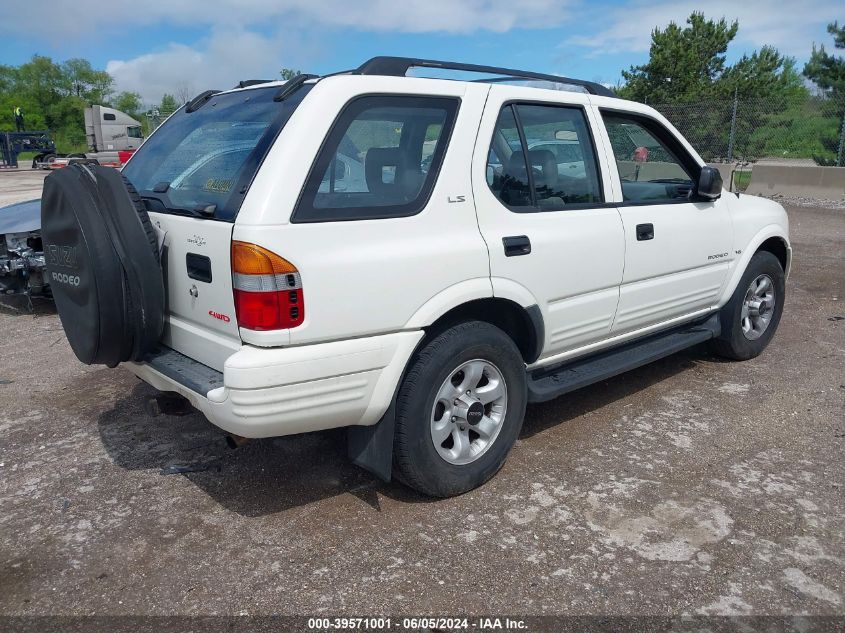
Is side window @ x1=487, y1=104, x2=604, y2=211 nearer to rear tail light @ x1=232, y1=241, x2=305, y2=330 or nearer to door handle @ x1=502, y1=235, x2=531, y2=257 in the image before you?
door handle @ x1=502, y1=235, x2=531, y2=257

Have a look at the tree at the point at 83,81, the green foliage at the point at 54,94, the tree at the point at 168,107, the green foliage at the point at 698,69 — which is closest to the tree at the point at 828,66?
the green foliage at the point at 698,69

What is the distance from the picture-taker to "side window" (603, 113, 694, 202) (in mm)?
4027

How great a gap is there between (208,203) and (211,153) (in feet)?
1.53

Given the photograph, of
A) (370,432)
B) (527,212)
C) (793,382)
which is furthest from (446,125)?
(793,382)

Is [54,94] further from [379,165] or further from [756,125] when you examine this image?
[379,165]

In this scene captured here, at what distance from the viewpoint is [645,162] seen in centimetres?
442

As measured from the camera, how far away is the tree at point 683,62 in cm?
3281

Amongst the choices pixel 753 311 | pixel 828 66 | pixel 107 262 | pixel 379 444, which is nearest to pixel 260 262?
pixel 107 262

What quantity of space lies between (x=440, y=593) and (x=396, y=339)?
1013mm

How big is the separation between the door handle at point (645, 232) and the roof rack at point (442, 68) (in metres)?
0.82

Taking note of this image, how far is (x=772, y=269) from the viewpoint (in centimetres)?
522

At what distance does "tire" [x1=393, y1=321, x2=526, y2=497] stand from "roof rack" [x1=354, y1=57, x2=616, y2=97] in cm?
119

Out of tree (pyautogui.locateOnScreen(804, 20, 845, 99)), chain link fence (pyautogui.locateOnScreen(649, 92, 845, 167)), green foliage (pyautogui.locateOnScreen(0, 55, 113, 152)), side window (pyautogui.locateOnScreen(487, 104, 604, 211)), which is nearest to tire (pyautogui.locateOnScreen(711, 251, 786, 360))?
side window (pyautogui.locateOnScreen(487, 104, 604, 211))

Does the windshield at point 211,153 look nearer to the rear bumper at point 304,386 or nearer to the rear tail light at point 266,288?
the rear tail light at point 266,288
